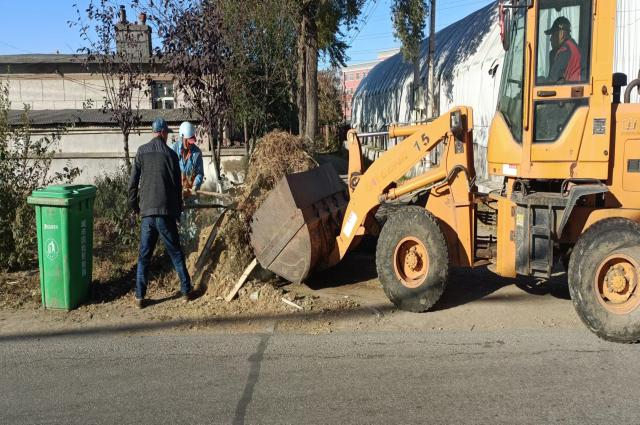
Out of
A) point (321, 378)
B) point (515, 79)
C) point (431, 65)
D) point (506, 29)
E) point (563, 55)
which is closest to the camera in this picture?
point (321, 378)

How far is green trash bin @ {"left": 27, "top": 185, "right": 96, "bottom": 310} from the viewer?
689 centimetres

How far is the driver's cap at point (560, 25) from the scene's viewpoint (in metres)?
6.03

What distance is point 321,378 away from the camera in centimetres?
508

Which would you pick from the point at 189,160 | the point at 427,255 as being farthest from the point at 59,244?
the point at 427,255

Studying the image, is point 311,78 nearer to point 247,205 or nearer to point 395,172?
point 247,205

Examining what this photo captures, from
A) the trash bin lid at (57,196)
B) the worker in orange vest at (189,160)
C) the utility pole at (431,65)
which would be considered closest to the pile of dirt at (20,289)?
the trash bin lid at (57,196)

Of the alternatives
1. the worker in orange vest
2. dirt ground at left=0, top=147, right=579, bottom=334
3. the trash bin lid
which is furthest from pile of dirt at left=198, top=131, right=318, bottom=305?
the trash bin lid

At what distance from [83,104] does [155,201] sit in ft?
25.7

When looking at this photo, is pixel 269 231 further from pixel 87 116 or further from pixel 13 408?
pixel 87 116

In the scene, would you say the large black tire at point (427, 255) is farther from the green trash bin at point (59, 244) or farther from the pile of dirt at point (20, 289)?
the pile of dirt at point (20, 289)

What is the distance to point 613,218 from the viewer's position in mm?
5801

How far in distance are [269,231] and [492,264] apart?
2.55 m

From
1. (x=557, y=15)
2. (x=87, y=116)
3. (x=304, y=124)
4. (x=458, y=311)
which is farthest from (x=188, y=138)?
(x=87, y=116)

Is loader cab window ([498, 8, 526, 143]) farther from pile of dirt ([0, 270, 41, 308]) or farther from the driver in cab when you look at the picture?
pile of dirt ([0, 270, 41, 308])
